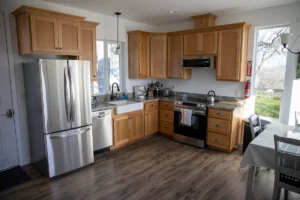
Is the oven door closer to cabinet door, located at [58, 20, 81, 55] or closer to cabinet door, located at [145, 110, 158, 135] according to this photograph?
cabinet door, located at [145, 110, 158, 135]

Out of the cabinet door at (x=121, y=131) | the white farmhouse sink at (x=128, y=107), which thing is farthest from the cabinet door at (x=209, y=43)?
the cabinet door at (x=121, y=131)

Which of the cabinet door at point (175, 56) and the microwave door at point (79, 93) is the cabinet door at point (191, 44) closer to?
the cabinet door at point (175, 56)

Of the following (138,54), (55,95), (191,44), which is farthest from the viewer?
(138,54)

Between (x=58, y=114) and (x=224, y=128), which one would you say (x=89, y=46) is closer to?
(x=58, y=114)

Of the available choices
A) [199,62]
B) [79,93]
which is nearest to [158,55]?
[199,62]

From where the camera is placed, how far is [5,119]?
3184 millimetres

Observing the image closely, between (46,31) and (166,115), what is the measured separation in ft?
9.52

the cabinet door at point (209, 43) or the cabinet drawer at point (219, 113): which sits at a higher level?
the cabinet door at point (209, 43)

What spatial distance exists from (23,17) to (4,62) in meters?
0.75

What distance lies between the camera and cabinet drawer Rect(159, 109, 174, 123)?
4595 millimetres

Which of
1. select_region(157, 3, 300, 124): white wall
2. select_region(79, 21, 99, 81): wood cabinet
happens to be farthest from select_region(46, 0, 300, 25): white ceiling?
select_region(79, 21, 99, 81): wood cabinet

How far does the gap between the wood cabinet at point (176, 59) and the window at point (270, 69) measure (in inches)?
58.1

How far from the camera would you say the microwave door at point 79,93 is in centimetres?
304

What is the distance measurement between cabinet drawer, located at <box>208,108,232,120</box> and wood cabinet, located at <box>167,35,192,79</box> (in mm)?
1138
